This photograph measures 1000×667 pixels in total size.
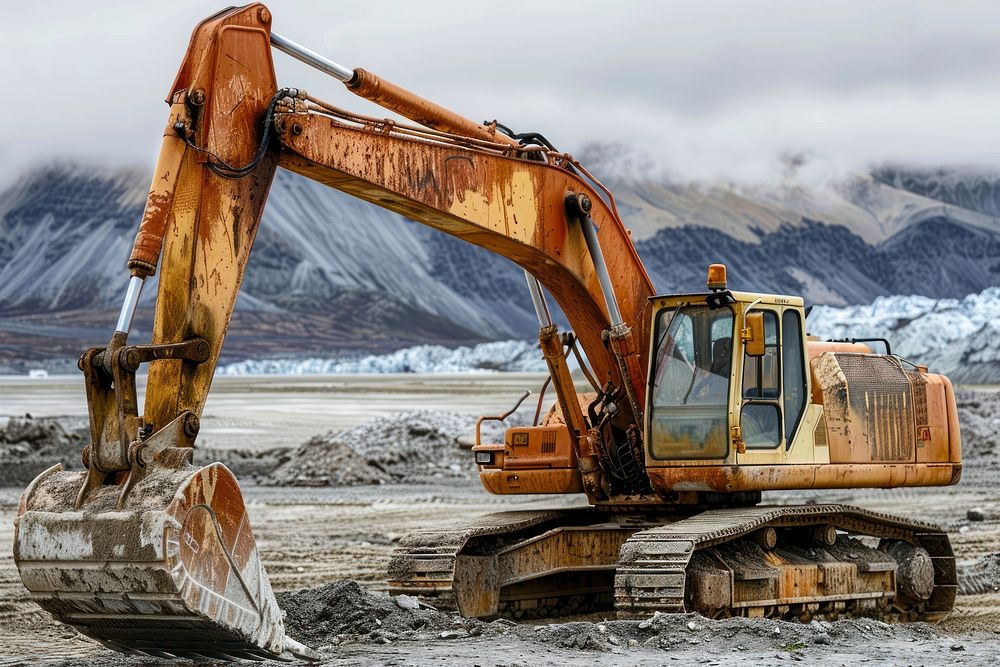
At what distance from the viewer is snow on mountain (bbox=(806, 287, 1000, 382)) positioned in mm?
66375

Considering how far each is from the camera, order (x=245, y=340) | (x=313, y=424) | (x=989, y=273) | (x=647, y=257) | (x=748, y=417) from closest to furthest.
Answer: (x=748, y=417)
(x=313, y=424)
(x=245, y=340)
(x=647, y=257)
(x=989, y=273)

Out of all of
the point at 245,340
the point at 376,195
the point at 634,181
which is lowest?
the point at 376,195

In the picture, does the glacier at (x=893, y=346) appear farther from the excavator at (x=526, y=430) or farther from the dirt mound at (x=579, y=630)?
the dirt mound at (x=579, y=630)

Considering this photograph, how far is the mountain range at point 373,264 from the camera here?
141m

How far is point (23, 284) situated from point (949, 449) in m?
147

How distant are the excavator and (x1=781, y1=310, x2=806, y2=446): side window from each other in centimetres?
2

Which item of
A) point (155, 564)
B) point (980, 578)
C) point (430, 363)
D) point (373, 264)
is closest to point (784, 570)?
point (980, 578)

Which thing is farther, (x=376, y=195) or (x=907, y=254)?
(x=907, y=254)

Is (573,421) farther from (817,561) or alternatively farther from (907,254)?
(907,254)

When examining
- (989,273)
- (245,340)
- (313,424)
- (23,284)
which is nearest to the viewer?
(313,424)

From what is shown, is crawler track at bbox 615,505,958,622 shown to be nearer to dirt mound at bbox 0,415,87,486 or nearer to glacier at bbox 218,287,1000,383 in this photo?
dirt mound at bbox 0,415,87,486

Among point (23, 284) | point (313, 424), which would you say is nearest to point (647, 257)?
point (23, 284)

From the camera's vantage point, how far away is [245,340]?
137500mm

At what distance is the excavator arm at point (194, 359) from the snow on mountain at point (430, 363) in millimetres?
93307
